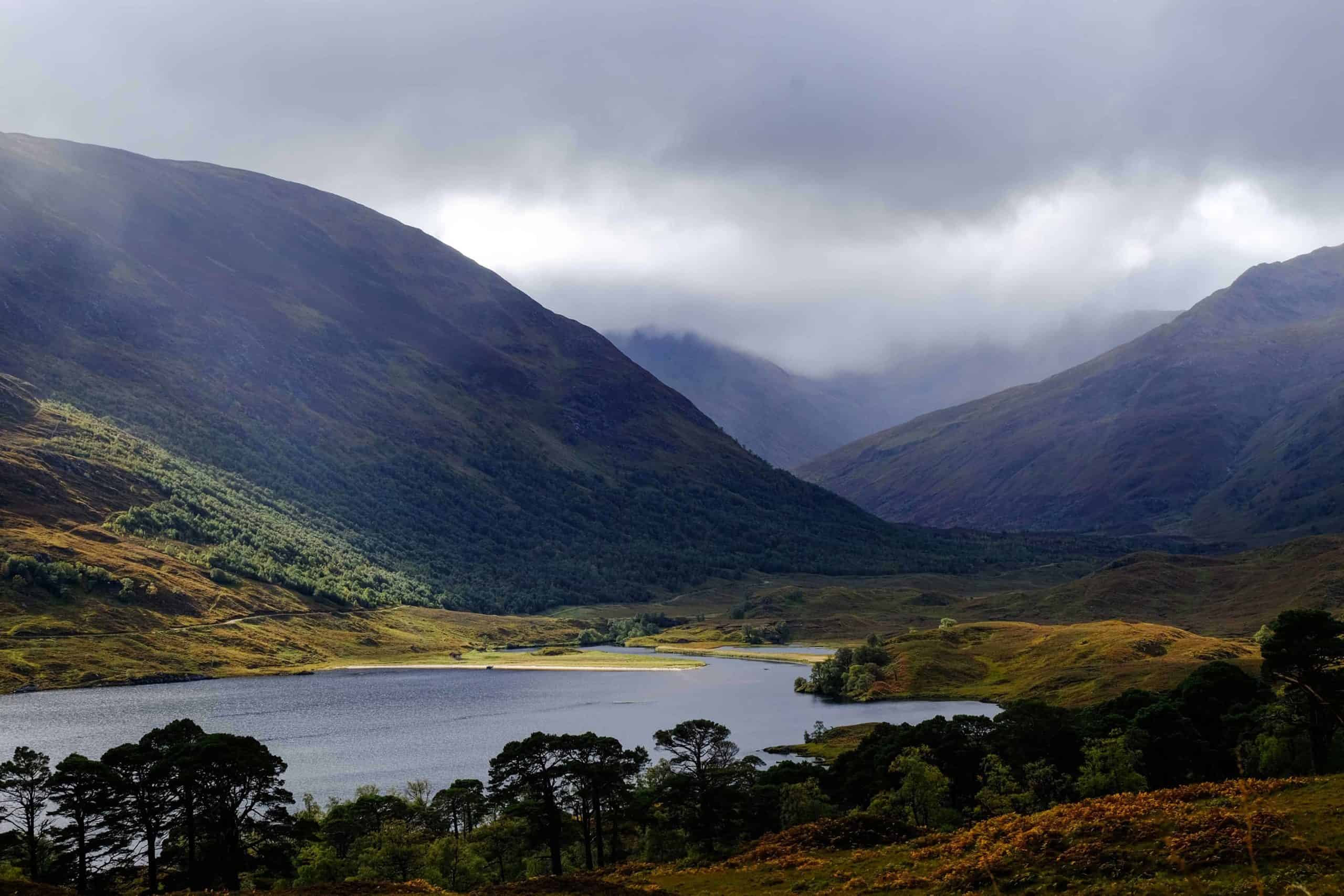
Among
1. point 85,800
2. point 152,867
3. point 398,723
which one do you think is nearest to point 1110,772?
point 152,867

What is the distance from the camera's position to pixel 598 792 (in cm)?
7838

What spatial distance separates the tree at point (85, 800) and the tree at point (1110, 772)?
68.6 metres

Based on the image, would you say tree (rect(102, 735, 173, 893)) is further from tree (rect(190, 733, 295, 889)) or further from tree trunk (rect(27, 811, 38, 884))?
tree trunk (rect(27, 811, 38, 884))

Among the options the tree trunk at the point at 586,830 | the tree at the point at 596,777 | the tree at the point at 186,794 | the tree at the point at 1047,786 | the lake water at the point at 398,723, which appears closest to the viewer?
the tree at the point at 186,794

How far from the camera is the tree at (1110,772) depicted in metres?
75.8

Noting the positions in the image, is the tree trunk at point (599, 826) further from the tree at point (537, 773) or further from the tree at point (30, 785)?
the tree at point (30, 785)

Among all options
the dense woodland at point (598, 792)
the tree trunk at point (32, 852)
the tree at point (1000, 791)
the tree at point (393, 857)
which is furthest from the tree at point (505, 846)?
the tree at point (1000, 791)

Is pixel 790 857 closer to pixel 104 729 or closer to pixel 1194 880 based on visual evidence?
pixel 1194 880

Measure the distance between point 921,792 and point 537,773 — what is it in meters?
29.5

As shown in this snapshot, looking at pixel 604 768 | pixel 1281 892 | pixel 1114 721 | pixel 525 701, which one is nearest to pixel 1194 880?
pixel 1281 892

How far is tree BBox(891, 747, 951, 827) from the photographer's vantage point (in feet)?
259

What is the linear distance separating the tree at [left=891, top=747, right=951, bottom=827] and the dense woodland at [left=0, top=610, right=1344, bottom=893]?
0.15 meters

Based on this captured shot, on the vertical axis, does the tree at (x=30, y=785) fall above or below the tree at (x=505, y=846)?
above

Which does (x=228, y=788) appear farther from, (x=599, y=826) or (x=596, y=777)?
(x=599, y=826)
